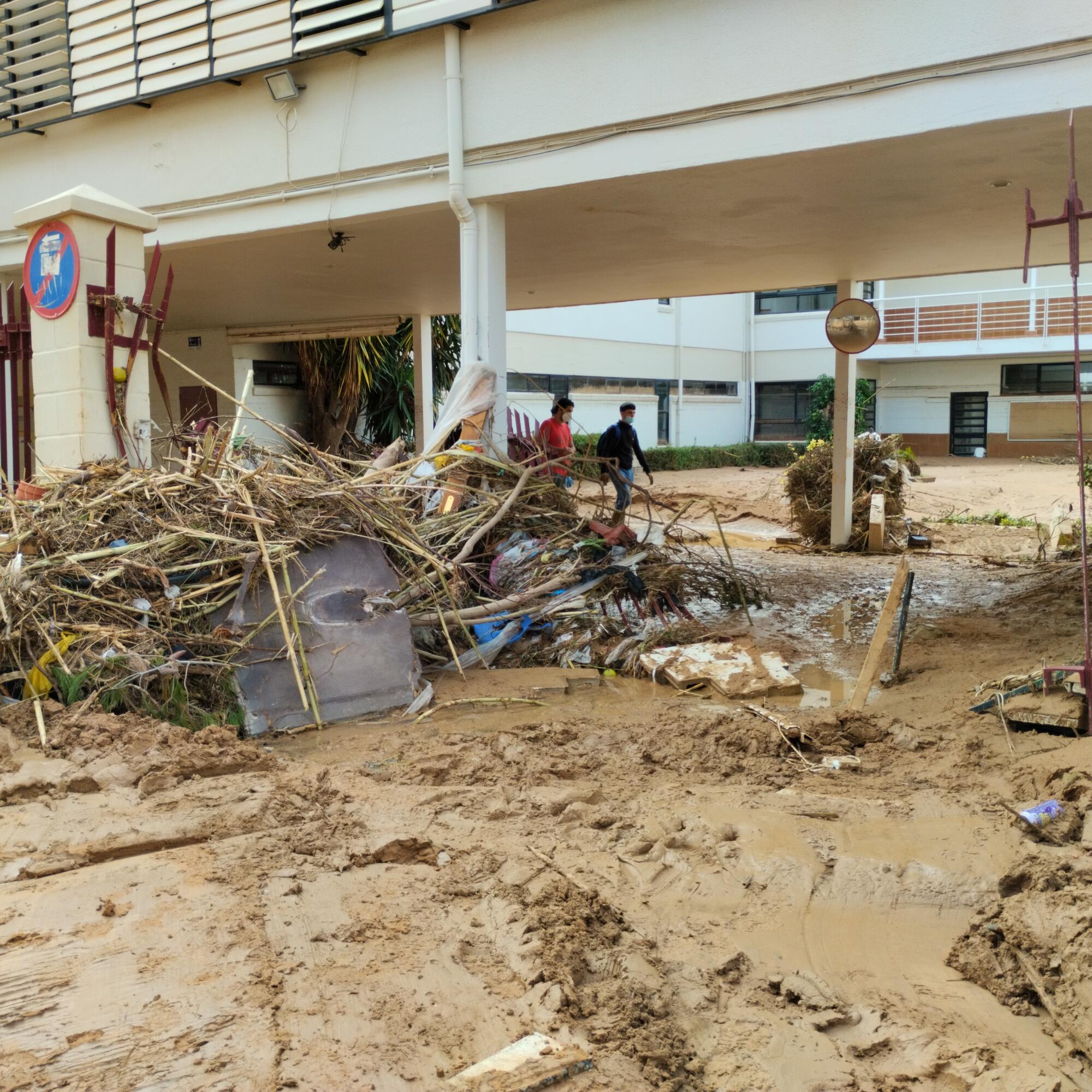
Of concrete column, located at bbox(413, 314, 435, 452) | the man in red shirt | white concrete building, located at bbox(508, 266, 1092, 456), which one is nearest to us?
the man in red shirt

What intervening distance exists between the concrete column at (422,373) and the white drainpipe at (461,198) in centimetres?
665

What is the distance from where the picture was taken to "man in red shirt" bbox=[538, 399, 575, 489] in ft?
25.2

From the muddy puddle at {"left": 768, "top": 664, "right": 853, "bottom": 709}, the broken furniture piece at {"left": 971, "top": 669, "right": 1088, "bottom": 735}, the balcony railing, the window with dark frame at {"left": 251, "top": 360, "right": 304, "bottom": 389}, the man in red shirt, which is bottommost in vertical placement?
the muddy puddle at {"left": 768, "top": 664, "right": 853, "bottom": 709}

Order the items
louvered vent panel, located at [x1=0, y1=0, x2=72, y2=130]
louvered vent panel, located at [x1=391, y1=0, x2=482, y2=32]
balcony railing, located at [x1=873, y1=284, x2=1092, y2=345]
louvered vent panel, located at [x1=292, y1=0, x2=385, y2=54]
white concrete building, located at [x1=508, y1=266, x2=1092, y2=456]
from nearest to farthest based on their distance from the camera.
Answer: louvered vent panel, located at [x1=391, y1=0, x2=482, y2=32]
louvered vent panel, located at [x1=292, y1=0, x2=385, y2=54]
louvered vent panel, located at [x1=0, y1=0, x2=72, y2=130]
white concrete building, located at [x1=508, y1=266, x2=1092, y2=456]
balcony railing, located at [x1=873, y1=284, x2=1092, y2=345]

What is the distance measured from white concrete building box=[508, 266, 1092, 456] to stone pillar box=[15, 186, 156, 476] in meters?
14.3

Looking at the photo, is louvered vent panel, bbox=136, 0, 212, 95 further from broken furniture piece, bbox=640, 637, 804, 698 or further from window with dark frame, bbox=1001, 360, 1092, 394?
window with dark frame, bbox=1001, 360, 1092, 394

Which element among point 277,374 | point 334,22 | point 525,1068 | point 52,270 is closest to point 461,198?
point 334,22

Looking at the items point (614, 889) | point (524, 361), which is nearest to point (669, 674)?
point (614, 889)

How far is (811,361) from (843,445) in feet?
57.1

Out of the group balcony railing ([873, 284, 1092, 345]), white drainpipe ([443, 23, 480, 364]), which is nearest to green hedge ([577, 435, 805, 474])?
balcony railing ([873, 284, 1092, 345])

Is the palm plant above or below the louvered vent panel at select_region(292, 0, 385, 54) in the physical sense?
below

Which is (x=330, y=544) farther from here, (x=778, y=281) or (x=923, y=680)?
(x=778, y=281)

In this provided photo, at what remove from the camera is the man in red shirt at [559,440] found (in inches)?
302

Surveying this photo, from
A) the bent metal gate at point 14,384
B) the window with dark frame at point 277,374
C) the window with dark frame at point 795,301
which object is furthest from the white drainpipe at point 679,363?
the bent metal gate at point 14,384
